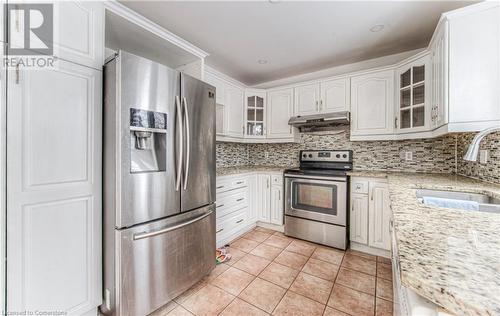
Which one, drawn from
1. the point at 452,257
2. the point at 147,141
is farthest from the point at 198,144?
the point at 452,257

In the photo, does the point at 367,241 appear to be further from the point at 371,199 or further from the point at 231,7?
the point at 231,7

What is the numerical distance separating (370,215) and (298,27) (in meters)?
2.11

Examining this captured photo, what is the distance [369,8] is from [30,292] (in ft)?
9.69

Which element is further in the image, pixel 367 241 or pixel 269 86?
pixel 269 86

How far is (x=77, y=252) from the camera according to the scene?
1.28 m

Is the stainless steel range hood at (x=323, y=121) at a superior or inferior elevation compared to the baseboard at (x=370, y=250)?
superior

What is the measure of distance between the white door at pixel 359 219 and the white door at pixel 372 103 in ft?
2.72

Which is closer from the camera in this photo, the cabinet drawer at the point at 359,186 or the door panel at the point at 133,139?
the door panel at the point at 133,139

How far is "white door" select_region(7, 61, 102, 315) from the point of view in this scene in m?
1.08

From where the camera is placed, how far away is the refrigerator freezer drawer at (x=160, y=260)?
4.27 feet

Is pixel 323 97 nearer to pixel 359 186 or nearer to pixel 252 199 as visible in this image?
pixel 359 186

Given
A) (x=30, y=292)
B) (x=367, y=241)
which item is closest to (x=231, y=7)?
(x=30, y=292)

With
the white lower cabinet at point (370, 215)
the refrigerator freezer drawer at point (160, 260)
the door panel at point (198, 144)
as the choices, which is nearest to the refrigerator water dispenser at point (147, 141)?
the door panel at point (198, 144)
